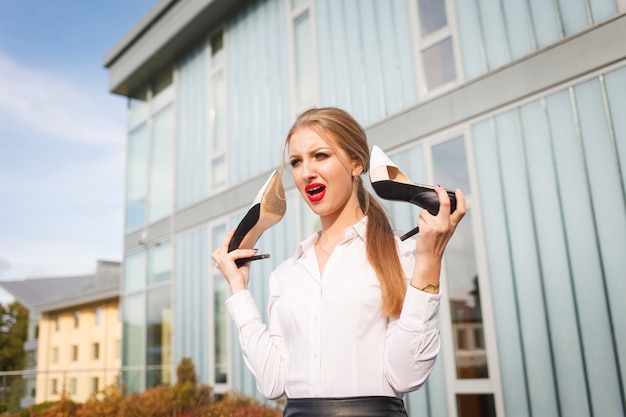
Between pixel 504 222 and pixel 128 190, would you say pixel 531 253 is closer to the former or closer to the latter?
pixel 504 222

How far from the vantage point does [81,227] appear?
93.8 ft

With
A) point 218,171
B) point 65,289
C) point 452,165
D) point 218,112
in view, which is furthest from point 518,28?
point 65,289

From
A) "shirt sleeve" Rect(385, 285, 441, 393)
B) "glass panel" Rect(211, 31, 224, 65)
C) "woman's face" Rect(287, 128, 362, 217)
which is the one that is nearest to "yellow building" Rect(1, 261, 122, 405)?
"glass panel" Rect(211, 31, 224, 65)

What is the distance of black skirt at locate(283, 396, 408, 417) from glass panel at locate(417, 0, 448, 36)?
4477mm

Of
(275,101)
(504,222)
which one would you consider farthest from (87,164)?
(504,222)

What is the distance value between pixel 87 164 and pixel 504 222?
21.7m

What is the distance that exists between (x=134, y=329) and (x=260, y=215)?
8.77m

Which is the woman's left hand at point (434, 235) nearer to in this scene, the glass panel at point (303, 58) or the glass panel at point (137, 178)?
the glass panel at point (303, 58)

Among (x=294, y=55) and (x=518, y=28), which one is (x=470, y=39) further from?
(x=294, y=55)

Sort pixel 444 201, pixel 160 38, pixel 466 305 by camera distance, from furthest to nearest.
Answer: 1. pixel 160 38
2. pixel 466 305
3. pixel 444 201

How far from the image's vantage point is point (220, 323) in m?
7.81

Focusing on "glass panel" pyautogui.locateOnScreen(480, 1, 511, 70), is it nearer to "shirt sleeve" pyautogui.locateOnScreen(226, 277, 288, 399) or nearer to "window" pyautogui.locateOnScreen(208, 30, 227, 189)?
"shirt sleeve" pyautogui.locateOnScreen(226, 277, 288, 399)

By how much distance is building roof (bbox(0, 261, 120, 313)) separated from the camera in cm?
1897

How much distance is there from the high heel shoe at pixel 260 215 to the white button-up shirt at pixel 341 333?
156 mm
